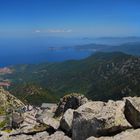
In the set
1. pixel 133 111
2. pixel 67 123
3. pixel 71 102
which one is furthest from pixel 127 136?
pixel 71 102

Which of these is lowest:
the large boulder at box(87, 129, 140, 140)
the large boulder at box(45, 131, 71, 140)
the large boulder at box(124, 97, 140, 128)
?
the large boulder at box(45, 131, 71, 140)

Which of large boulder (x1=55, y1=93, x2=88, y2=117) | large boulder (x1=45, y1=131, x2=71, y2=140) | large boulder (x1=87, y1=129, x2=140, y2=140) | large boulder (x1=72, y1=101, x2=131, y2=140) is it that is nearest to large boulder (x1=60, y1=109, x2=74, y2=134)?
large boulder (x1=45, y1=131, x2=71, y2=140)

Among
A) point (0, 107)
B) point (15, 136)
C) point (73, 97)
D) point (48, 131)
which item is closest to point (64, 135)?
point (48, 131)

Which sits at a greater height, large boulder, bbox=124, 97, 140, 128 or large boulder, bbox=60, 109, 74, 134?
large boulder, bbox=124, 97, 140, 128

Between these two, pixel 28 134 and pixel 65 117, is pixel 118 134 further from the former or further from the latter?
pixel 28 134

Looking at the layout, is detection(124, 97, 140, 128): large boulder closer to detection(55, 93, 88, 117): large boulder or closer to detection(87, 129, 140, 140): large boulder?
detection(87, 129, 140, 140): large boulder
